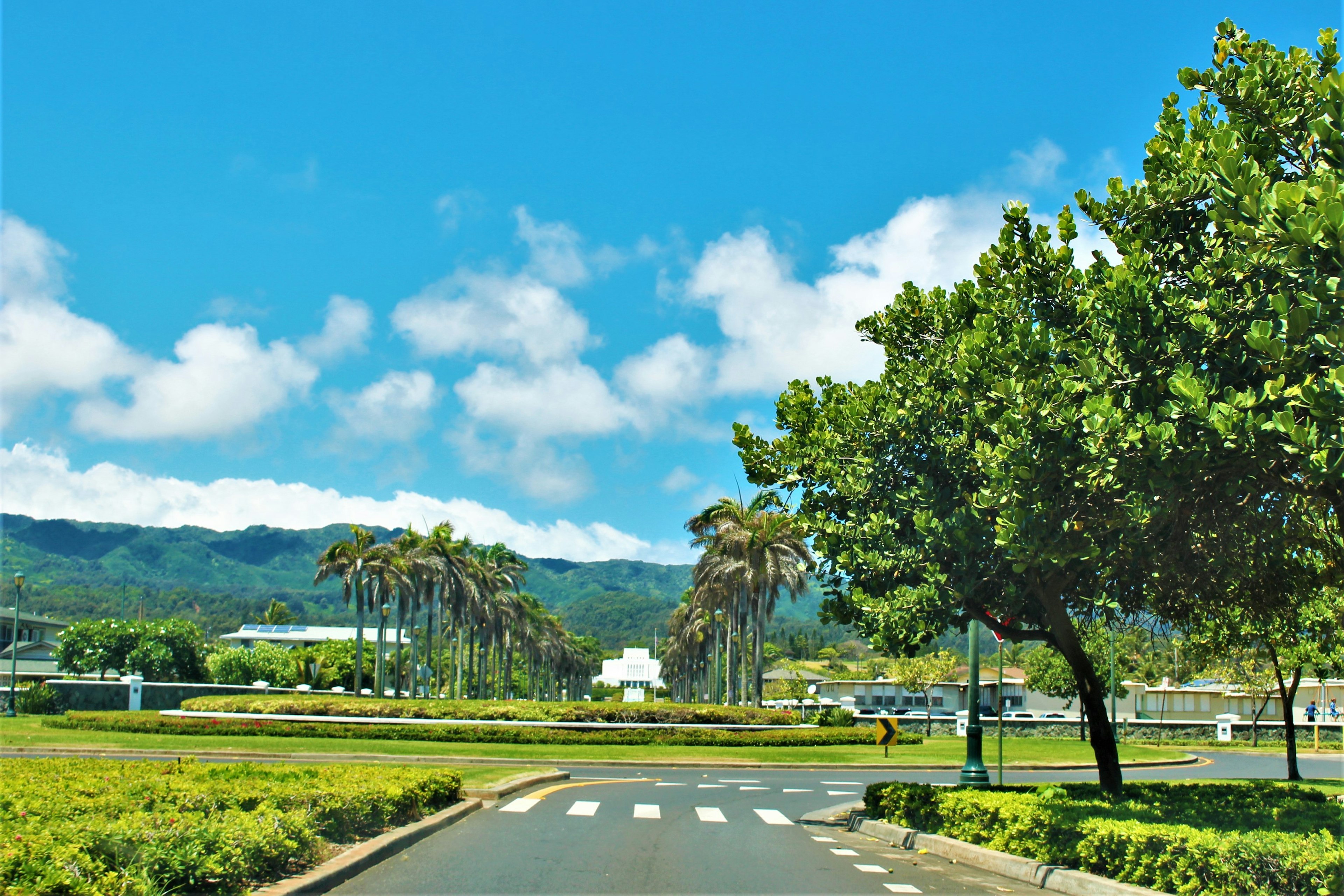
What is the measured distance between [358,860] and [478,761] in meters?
20.7

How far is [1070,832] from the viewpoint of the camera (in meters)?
11.1

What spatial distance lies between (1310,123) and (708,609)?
56.2m

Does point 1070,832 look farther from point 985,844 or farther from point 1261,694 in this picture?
point 1261,694

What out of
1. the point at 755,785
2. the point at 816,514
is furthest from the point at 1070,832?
the point at 755,785

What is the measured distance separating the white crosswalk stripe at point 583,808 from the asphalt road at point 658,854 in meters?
0.05

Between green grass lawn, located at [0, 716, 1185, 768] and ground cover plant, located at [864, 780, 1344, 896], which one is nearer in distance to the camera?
ground cover plant, located at [864, 780, 1344, 896]

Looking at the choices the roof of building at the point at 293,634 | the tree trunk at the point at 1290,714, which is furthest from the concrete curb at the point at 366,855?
the roof of building at the point at 293,634

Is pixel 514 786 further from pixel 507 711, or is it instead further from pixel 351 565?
pixel 351 565

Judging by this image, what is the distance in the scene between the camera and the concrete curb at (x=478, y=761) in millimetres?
26703

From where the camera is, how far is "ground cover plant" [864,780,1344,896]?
884 cm

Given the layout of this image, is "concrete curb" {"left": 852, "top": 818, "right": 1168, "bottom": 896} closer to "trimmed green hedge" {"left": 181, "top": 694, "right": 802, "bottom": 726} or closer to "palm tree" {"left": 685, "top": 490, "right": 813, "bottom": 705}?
"trimmed green hedge" {"left": 181, "top": 694, "right": 802, "bottom": 726}

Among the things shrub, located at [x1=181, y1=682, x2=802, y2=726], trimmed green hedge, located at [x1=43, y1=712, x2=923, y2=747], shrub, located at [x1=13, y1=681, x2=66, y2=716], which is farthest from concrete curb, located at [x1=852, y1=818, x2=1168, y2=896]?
shrub, located at [x1=13, y1=681, x2=66, y2=716]

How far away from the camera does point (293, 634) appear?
173 m

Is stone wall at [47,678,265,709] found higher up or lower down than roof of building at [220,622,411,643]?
higher up
